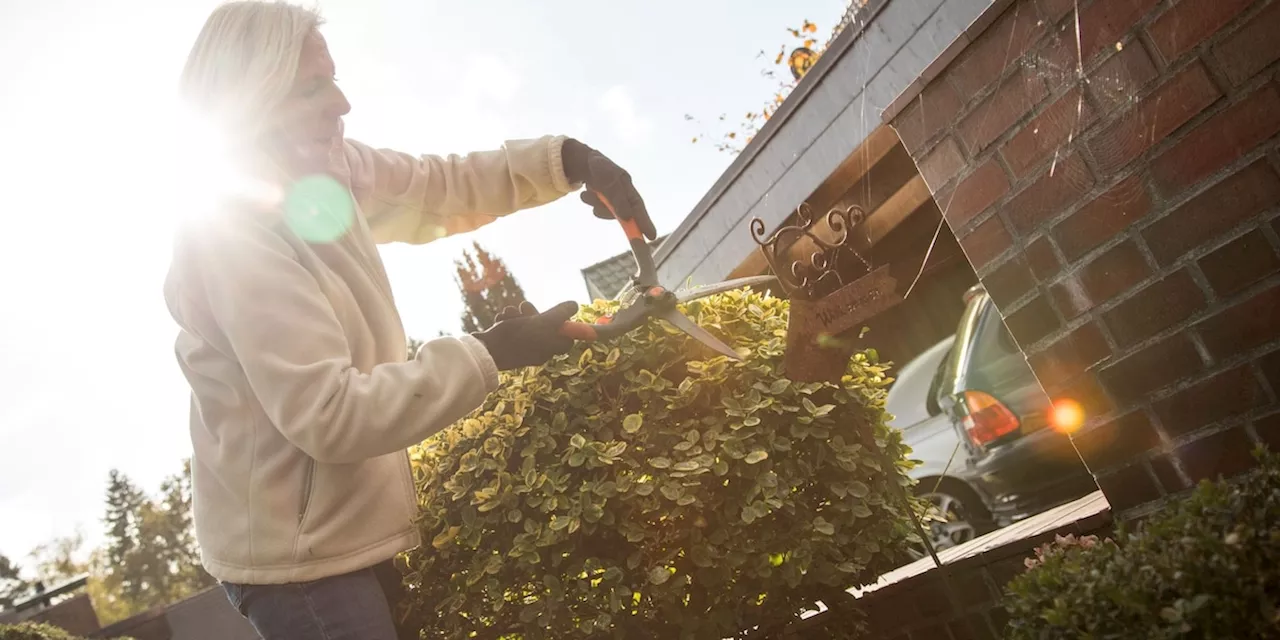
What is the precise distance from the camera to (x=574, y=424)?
2.32 metres

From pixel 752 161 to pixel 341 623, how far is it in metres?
3.30

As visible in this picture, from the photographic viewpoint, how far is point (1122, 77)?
164 centimetres

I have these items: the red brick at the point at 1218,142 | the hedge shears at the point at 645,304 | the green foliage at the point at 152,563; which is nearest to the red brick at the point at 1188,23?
the red brick at the point at 1218,142

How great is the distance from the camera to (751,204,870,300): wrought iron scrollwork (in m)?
2.19

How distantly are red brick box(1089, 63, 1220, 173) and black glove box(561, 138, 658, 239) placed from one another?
3.48ft

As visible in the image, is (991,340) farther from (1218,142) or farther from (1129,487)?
(1218,142)

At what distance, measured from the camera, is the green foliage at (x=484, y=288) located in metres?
33.9

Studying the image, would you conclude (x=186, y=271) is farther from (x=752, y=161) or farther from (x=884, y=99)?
(x=752, y=161)

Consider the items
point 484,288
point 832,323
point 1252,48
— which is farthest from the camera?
point 484,288

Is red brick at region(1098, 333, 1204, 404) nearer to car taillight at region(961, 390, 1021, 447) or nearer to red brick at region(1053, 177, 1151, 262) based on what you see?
red brick at region(1053, 177, 1151, 262)

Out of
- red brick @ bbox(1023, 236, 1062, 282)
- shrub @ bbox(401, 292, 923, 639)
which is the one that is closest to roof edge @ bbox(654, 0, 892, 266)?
shrub @ bbox(401, 292, 923, 639)

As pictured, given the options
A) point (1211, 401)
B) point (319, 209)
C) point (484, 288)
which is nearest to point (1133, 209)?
point (1211, 401)

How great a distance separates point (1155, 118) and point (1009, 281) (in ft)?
1.42

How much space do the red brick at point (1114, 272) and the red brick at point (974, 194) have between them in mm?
245
